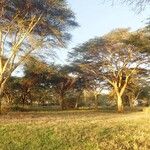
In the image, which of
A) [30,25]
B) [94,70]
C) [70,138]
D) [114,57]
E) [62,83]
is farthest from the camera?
[62,83]

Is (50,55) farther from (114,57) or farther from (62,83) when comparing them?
(62,83)

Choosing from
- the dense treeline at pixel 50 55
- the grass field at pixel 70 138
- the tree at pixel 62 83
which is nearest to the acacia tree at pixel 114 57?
the dense treeline at pixel 50 55

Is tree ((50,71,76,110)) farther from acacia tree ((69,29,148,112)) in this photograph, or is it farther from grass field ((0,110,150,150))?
grass field ((0,110,150,150))

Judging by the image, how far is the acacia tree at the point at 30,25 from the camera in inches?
1005

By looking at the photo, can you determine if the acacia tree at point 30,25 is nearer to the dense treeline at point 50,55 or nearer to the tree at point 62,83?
the dense treeline at point 50,55

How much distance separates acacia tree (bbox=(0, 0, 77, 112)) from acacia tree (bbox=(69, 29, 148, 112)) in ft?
46.1

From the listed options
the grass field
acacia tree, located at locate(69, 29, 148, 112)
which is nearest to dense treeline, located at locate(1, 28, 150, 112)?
acacia tree, located at locate(69, 29, 148, 112)

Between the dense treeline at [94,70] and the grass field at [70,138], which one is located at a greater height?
the dense treeline at [94,70]

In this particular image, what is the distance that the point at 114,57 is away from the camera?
4284cm

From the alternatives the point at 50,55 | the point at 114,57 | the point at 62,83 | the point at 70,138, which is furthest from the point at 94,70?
the point at 70,138

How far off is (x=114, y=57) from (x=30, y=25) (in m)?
18.4

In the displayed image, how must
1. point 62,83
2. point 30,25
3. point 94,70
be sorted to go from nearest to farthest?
1. point 30,25
2. point 94,70
3. point 62,83

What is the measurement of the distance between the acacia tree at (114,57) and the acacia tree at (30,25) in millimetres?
14058

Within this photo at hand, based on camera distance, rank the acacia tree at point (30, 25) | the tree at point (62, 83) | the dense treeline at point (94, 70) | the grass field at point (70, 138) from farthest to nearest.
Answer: the tree at point (62, 83) < the dense treeline at point (94, 70) < the acacia tree at point (30, 25) < the grass field at point (70, 138)
